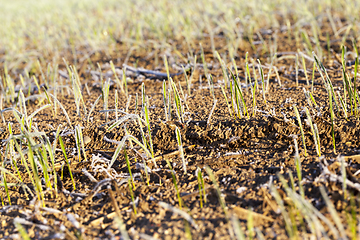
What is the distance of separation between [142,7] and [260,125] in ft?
13.7

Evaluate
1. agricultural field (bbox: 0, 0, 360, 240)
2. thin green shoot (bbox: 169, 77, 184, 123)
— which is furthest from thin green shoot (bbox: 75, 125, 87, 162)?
thin green shoot (bbox: 169, 77, 184, 123)

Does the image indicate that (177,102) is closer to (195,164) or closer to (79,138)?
(195,164)

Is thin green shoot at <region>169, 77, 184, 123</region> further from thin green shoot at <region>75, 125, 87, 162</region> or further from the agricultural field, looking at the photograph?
thin green shoot at <region>75, 125, 87, 162</region>

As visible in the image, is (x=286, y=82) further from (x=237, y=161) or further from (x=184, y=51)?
(x=184, y=51)

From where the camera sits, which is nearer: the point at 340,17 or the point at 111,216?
the point at 111,216

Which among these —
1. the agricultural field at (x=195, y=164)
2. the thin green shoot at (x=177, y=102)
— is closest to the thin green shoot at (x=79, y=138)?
the agricultural field at (x=195, y=164)

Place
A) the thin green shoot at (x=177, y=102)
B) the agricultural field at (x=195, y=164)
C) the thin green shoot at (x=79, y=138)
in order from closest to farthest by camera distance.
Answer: the agricultural field at (x=195, y=164) < the thin green shoot at (x=79, y=138) < the thin green shoot at (x=177, y=102)

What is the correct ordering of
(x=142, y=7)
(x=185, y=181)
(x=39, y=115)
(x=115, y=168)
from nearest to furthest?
1. (x=185, y=181)
2. (x=115, y=168)
3. (x=39, y=115)
4. (x=142, y=7)

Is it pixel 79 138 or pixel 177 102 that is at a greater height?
pixel 177 102

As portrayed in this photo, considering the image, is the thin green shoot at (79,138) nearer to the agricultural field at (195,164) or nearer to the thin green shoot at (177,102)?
the agricultural field at (195,164)

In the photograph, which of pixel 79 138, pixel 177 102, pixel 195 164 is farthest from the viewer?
pixel 177 102

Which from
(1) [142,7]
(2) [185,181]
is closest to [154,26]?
(1) [142,7]

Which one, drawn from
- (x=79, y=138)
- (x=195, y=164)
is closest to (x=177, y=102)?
(x=195, y=164)

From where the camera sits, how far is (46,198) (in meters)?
1.25
